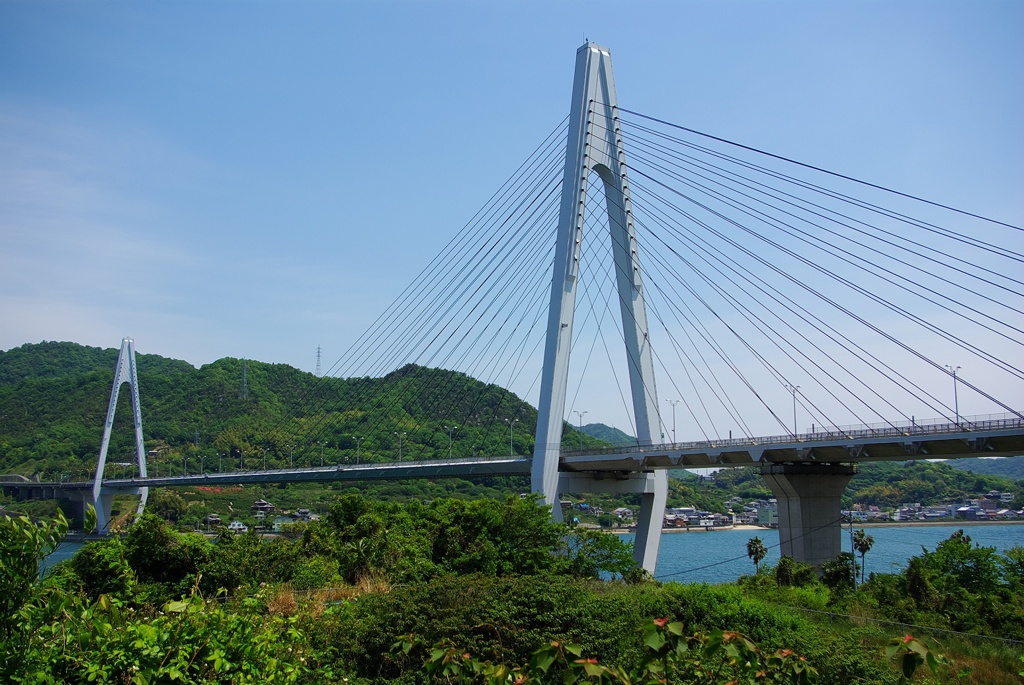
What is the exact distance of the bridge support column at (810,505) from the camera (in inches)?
1153

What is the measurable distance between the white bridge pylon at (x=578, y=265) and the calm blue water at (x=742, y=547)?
47.1 feet

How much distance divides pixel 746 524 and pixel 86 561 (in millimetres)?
82815

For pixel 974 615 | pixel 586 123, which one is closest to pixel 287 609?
pixel 974 615

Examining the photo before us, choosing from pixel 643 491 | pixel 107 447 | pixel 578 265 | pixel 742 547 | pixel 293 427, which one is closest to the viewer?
pixel 578 265

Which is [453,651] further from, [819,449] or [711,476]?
[711,476]

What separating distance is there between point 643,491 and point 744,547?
41026 mm

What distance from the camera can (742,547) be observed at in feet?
238

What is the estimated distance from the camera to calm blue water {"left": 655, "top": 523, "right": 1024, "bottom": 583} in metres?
52.4

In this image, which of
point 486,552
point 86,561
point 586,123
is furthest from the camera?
point 586,123

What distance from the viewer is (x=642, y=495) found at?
35469 millimetres

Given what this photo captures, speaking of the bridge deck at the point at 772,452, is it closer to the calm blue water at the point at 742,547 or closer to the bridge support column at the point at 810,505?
the bridge support column at the point at 810,505

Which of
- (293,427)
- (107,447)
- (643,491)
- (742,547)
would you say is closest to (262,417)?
(293,427)

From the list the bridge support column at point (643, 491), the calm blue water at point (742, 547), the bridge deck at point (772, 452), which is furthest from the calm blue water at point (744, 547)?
the bridge deck at point (772, 452)

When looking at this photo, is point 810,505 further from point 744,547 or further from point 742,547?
point 742,547
